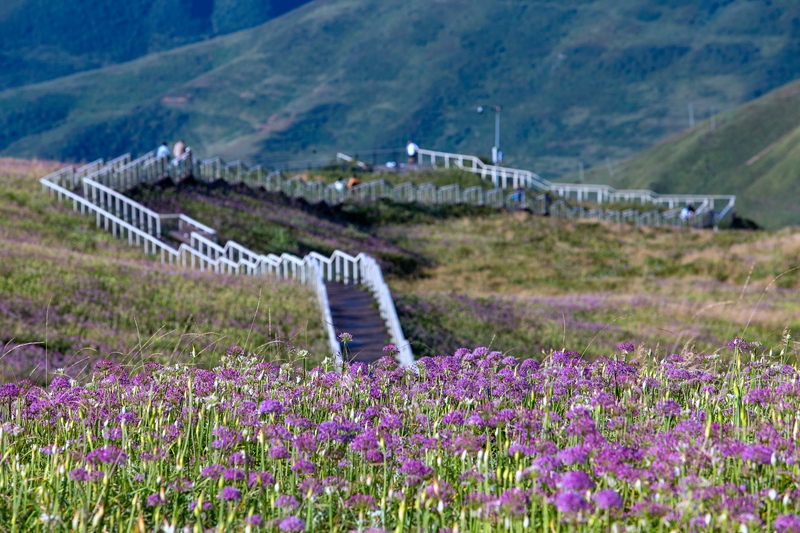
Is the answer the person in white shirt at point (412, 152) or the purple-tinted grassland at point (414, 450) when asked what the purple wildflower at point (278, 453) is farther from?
the person in white shirt at point (412, 152)

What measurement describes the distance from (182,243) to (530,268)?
54.8ft

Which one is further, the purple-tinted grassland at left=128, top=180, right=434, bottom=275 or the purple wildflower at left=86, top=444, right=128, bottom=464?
the purple-tinted grassland at left=128, top=180, right=434, bottom=275

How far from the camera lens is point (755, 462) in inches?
141

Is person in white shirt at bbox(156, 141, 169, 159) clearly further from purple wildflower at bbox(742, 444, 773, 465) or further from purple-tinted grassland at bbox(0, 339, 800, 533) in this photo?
purple wildflower at bbox(742, 444, 773, 465)

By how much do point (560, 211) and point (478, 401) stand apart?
215ft

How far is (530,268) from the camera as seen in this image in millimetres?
43250

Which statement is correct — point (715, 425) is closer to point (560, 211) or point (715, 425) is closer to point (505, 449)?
point (505, 449)

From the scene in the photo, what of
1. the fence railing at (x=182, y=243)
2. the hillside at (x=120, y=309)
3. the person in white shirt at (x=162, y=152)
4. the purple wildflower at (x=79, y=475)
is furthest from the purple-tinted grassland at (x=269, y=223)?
the purple wildflower at (x=79, y=475)

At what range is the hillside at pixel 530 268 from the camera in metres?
24.7

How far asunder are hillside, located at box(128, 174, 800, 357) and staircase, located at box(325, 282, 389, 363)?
→ 85cm

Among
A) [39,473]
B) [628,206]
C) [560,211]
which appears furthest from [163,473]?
[628,206]

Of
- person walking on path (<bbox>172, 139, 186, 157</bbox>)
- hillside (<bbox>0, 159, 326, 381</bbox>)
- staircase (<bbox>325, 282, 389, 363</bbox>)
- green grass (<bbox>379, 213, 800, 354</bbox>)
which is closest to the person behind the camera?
hillside (<bbox>0, 159, 326, 381</bbox>)

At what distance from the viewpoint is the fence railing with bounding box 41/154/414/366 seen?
26828mm

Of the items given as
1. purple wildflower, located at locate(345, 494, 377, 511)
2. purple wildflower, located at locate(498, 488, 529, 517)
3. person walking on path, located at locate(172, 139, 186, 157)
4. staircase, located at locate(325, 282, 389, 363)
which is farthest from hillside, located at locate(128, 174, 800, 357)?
purple wildflower, located at locate(498, 488, 529, 517)
